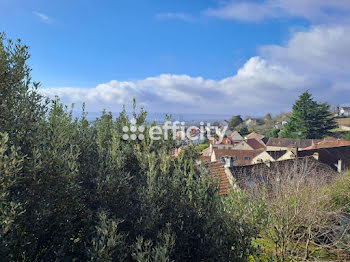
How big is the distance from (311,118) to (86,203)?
54.1 meters

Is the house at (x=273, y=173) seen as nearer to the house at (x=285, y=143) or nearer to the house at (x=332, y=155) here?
the house at (x=332, y=155)

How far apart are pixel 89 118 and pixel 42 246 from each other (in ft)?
11.0

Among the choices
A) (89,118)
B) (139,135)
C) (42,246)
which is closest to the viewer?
(42,246)

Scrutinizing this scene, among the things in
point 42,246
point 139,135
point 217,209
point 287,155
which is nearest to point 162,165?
point 217,209

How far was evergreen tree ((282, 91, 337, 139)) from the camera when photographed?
4841 centimetres

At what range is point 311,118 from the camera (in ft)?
160

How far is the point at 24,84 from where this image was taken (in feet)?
11.2

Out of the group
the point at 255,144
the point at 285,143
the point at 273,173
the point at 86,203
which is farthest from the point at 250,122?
the point at 86,203

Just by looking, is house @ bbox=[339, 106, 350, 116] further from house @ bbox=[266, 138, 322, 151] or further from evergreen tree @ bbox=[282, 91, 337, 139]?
house @ bbox=[266, 138, 322, 151]

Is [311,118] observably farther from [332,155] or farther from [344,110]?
[344,110]

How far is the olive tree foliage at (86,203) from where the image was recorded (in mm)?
2682

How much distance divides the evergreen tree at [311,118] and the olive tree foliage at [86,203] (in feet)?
169

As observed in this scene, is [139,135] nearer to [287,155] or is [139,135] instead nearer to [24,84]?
[24,84]

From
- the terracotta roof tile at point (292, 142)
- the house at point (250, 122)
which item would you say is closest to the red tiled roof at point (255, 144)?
the terracotta roof tile at point (292, 142)
